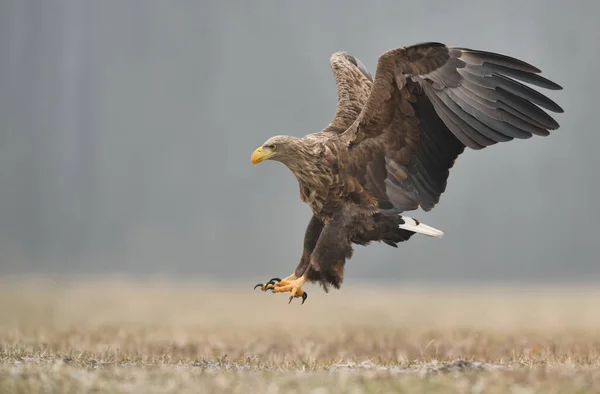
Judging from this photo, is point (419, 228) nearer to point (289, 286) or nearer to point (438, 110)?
point (438, 110)

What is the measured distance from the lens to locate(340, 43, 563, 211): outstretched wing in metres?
8.47

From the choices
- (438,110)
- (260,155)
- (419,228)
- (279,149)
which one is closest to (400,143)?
(438,110)

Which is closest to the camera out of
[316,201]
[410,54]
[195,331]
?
[410,54]

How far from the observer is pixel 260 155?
884 cm

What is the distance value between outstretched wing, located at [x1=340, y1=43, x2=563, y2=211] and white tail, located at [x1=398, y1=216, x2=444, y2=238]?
0.37m

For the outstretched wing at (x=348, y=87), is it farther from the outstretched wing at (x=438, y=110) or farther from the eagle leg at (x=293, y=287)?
the eagle leg at (x=293, y=287)

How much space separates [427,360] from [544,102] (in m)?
2.80

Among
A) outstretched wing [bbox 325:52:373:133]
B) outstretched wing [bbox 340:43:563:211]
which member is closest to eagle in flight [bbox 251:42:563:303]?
outstretched wing [bbox 340:43:563:211]

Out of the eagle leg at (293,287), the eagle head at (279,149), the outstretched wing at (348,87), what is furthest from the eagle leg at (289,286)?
the outstretched wing at (348,87)

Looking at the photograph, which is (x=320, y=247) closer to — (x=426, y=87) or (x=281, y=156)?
(x=281, y=156)

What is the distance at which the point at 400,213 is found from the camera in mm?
9180

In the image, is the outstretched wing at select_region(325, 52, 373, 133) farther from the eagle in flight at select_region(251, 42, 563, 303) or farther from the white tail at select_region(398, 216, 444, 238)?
the white tail at select_region(398, 216, 444, 238)

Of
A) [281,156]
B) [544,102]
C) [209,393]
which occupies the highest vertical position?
[544,102]

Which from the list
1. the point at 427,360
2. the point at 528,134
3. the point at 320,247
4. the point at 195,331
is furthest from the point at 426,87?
the point at 195,331
